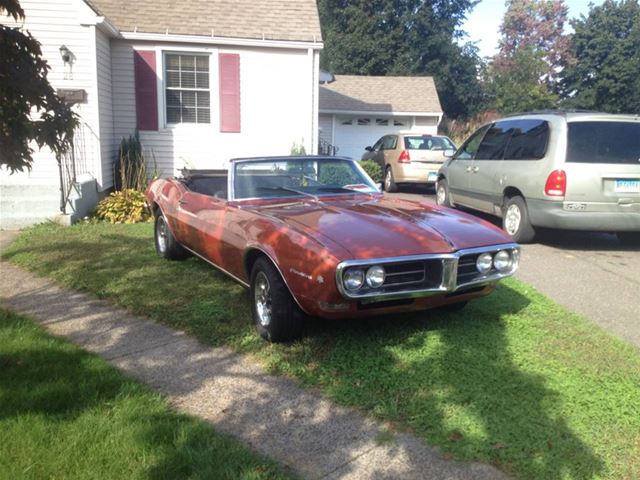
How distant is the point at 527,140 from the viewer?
8.30 metres

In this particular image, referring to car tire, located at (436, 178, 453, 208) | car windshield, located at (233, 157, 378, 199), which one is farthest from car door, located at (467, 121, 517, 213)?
car windshield, located at (233, 157, 378, 199)

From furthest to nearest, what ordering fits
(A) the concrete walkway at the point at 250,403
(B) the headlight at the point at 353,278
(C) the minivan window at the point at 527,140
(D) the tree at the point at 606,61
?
(D) the tree at the point at 606,61 < (C) the minivan window at the point at 527,140 < (B) the headlight at the point at 353,278 < (A) the concrete walkway at the point at 250,403

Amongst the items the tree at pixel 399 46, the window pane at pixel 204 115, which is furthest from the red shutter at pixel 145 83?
the tree at pixel 399 46

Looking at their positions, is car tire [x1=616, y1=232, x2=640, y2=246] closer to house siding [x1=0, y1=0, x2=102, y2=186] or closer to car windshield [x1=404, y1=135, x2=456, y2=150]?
car windshield [x1=404, y1=135, x2=456, y2=150]

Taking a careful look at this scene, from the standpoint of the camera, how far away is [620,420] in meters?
3.38

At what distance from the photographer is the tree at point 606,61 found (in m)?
40.2

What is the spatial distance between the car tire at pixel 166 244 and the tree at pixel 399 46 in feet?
124

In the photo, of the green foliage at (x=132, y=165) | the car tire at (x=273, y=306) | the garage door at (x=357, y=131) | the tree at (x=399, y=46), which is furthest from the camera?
the tree at (x=399, y=46)

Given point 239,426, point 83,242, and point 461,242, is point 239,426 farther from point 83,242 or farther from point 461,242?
point 83,242

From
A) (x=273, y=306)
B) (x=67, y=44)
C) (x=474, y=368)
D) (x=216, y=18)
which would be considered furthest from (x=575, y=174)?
(x=67, y=44)

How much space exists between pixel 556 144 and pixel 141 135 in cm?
792

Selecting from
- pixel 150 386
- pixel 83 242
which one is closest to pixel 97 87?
pixel 83 242

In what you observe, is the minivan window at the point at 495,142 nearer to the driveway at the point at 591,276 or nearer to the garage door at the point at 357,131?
the driveway at the point at 591,276

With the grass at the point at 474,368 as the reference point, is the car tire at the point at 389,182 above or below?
above
